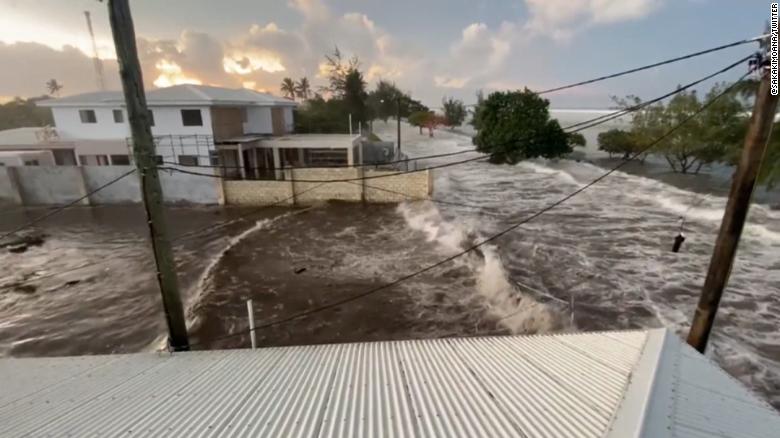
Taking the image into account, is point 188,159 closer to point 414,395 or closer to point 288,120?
point 288,120

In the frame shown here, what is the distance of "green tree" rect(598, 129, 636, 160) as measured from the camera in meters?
36.6

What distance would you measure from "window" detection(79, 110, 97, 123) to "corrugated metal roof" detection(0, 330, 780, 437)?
25.5m

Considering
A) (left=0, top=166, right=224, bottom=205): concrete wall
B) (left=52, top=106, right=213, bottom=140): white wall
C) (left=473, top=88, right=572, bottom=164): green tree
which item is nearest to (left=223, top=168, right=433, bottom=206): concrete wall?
(left=0, top=166, right=224, bottom=205): concrete wall

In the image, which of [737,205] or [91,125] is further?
[91,125]

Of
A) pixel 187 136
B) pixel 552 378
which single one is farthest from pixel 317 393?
pixel 187 136

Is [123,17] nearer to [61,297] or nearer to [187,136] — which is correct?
[61,297]

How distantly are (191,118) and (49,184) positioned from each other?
8.98m

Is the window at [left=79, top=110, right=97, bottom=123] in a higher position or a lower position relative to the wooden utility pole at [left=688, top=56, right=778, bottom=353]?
higher

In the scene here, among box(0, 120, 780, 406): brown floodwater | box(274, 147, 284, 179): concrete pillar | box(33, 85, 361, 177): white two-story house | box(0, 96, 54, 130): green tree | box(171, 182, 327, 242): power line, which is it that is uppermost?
box(0, 96, 54, 130): green tree

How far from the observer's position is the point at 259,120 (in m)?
28.6

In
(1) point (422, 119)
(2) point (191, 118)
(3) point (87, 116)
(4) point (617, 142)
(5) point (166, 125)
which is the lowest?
(4) point (617, 142)

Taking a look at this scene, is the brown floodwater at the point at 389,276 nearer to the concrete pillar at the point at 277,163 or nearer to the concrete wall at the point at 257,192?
the concrete wall at the point at 257,192

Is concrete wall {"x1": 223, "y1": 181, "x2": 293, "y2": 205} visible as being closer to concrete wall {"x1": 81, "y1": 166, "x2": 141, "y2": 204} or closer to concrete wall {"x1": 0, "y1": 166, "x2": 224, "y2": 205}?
concrete wall {"x1": 0, "y1": 166, "x2": 224, "y2": 205}

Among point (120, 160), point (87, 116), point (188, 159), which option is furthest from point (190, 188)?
point (87, 116)
